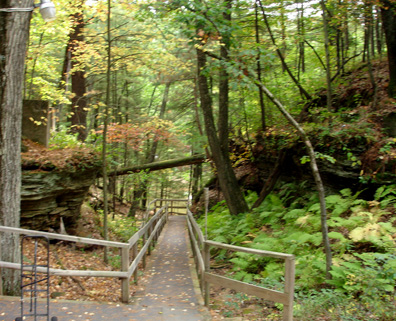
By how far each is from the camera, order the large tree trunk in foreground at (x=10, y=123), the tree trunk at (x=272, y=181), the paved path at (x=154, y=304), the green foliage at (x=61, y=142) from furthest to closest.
→ the tree trunk at (x=272, y=181)
the green foliage at (x=61, y=142)
the large tree trunk in foreground at (x=10, y=123)
the paved path at (x=154, y=304)

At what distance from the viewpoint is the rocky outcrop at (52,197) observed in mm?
8219

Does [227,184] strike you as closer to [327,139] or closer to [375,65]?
[327,139]

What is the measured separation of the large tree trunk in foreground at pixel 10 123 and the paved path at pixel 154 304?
0.84 meters

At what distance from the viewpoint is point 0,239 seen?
5.41m

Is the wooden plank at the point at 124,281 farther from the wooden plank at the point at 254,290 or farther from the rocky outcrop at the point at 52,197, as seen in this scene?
the rocky outcrop at the point at 52,197

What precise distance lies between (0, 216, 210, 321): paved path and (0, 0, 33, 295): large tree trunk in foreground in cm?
84

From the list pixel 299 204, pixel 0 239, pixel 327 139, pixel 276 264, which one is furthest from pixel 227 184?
pixel 0 239

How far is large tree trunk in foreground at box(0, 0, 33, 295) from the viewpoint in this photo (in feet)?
17.9

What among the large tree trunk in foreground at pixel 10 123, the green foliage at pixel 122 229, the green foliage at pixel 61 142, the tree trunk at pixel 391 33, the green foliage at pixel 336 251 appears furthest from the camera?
the green foliage at pixel 122 229

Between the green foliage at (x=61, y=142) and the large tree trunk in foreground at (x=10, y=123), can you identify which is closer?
the large tree trunk in foreground at (x=10, y=123)

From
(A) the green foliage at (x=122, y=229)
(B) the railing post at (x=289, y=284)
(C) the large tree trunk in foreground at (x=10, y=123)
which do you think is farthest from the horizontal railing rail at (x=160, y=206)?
(B) the railing post at (x=289, y=284)

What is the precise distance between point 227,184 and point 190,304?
574 cm

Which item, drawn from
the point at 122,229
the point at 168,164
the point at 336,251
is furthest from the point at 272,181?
the point at 122,229

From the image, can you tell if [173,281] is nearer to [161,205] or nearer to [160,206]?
[160,206]
